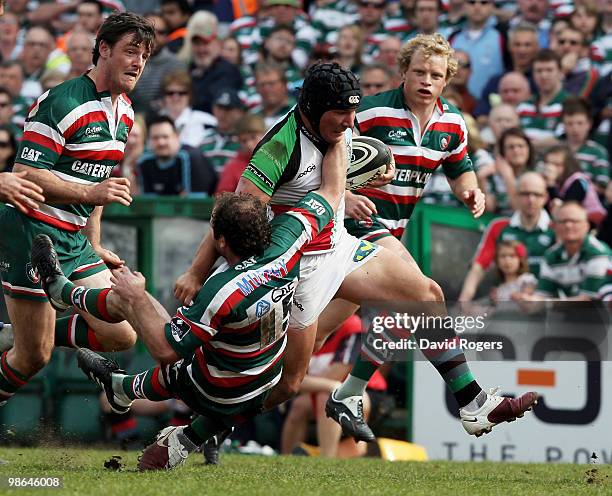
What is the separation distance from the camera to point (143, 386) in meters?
7.63

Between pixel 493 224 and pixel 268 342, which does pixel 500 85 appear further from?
pixel 268 342

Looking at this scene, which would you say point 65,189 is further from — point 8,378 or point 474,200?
point 474,200

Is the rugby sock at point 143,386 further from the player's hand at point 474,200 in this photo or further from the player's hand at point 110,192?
the player's hand at point 474,200

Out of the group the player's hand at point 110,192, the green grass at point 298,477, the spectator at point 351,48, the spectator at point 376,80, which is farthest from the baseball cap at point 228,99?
the player's hand at point 110,192

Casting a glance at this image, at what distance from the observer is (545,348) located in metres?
Result: 10.3

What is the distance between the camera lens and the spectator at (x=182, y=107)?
14.4 meters

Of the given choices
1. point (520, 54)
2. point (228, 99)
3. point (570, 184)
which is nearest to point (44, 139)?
point (570, 184)

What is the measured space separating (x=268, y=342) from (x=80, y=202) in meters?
1.46

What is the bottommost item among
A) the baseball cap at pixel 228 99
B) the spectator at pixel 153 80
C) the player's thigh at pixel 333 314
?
the player's thigh at pixel 333 314

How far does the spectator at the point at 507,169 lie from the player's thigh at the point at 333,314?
410 centimetres

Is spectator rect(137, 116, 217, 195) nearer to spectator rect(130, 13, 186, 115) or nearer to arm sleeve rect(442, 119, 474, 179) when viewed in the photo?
spectator rect(130, 13, 186, 115)

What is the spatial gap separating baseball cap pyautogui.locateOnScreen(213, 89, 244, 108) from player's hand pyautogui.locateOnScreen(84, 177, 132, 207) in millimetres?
7010

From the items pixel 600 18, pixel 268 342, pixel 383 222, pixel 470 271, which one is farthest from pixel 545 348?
pixel 600 18

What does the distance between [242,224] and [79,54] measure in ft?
28.7
